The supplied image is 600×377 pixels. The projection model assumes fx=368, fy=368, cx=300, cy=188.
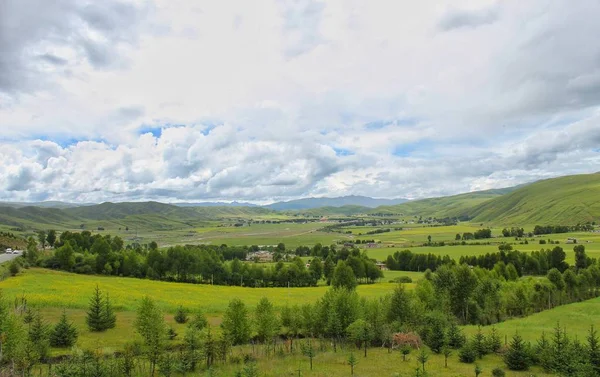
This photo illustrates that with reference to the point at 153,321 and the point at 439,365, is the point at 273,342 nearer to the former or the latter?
the point at 153,321

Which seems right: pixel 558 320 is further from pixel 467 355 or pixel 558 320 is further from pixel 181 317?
pixel 181 317

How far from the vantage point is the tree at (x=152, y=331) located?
41.8m

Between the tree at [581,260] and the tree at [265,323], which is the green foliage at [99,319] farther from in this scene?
the tree at [581,260]

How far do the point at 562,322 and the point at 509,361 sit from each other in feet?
122

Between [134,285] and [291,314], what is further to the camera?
[134,285]

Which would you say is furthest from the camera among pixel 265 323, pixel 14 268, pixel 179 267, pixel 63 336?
pixel 179 267

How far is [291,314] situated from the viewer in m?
60.7

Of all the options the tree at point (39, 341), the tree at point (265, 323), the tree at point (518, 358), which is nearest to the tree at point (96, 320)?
the tree at point (39, 341)

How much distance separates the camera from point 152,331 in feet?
142

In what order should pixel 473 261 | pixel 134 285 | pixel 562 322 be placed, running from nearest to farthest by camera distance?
pixel 562 322
pixel 134 285
pixel 473 261

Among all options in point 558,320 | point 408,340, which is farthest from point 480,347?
point 558,320

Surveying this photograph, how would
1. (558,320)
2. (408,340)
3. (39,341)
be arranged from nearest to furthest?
(39,341) < (408,340) < (558,320)

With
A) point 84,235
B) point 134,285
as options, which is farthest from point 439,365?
point 84,235

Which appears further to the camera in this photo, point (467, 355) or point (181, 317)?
point (181, 317)
